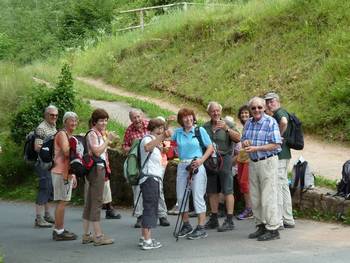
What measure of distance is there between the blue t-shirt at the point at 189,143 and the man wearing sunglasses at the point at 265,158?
21.9 inches

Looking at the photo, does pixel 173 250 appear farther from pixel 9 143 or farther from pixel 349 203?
pixel 9 143

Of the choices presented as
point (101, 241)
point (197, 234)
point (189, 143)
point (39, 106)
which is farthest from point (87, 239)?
point (39, 106)

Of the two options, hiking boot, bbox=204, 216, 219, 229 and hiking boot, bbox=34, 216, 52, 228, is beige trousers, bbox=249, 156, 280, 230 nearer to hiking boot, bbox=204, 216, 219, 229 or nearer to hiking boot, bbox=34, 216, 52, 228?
hiking boot, bbox=204, 216, 219, 229

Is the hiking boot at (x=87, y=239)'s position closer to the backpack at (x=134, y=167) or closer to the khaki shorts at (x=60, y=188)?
the khaki shorts at (x=60, y=188)

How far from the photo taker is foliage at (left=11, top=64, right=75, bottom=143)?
672 inches

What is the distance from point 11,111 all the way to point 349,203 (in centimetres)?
1244

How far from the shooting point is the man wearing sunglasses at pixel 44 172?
10.9 meters

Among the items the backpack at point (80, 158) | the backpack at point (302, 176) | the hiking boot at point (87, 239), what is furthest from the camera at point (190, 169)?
the backpack at point (302, 176)

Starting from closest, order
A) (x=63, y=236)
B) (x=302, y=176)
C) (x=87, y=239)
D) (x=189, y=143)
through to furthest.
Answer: (x=189, y=143), (x=87, y=239), (x=63, y=236), (x=302, y=176)

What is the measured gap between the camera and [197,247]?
8.89m

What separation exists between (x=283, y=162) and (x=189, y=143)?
4.39ft

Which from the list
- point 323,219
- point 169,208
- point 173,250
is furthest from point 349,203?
point 169,208

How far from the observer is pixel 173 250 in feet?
29.0

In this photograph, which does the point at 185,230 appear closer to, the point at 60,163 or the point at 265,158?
the point at 265,158
